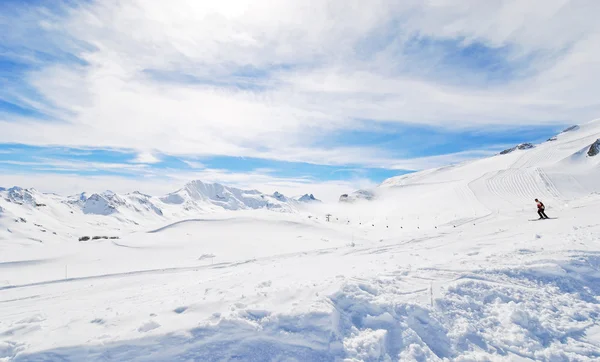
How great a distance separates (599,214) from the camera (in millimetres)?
19797

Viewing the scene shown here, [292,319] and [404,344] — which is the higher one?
[292,319]

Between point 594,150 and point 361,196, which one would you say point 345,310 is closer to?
point 594,150

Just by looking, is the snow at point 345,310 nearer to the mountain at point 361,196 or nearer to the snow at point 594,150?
the snow at point 594,150

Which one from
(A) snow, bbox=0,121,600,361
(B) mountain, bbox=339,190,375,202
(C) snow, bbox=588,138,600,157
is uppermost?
(C) snow, bbox=588,138,600,157

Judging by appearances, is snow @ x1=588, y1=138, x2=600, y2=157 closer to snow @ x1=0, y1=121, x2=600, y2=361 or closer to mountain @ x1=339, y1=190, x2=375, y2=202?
mountain @ x1=339, y1=190, x2=375, y2=202

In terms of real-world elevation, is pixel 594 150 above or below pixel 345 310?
above

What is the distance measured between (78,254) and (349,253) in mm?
16565

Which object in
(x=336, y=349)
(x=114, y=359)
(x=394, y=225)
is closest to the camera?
(x=114, y=359)

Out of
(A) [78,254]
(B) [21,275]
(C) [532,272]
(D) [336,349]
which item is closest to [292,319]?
(D) [336,349]

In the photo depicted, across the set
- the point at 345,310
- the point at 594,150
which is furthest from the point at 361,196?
the point at 345,310

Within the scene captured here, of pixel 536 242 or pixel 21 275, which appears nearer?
pixel 536 242

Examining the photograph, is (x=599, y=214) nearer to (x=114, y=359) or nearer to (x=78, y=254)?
(x=114, y=359)

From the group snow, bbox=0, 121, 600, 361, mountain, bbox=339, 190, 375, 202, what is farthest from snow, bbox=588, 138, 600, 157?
snow, bbox=0, 121, 600, 361

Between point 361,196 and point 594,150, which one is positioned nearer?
point 594,150
